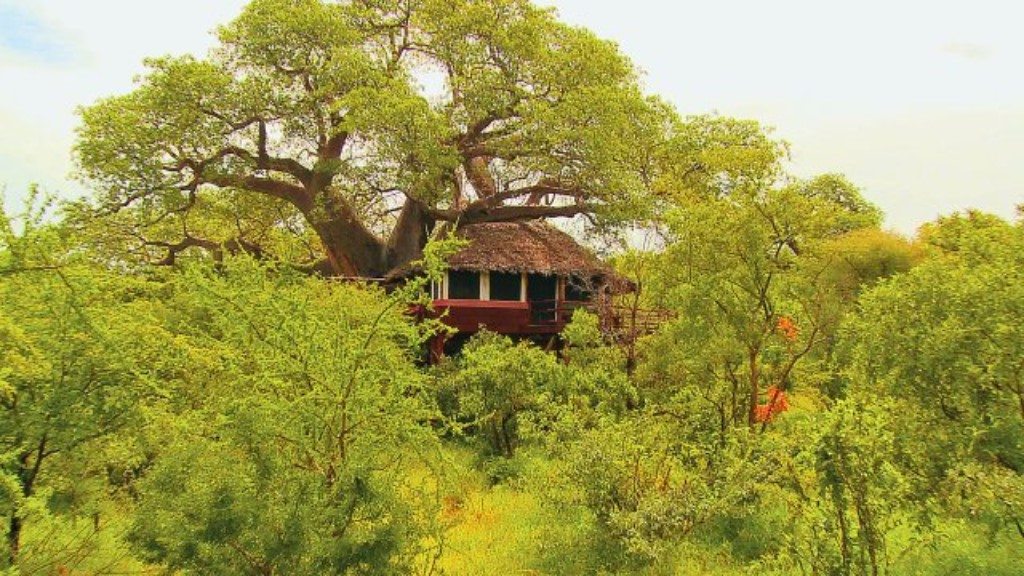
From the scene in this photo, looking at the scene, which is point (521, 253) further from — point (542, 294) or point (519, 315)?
point (519, 315)

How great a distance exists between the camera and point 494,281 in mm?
19484

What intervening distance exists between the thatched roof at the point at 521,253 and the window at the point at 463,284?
47 centimetres

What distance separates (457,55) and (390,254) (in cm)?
588

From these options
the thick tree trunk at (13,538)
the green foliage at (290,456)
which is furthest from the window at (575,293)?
the thick tree trunk at (13,538)

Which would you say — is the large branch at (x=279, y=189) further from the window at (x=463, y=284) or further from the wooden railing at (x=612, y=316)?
the wooden railing at (x=612, y=316)

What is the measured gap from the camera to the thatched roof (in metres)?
18.8

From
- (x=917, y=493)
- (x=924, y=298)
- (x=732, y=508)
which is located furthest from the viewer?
(x=732, y=508)

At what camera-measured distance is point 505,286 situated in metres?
19.6

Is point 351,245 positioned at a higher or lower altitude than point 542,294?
higher

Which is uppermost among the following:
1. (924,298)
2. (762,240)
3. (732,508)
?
(762,240)

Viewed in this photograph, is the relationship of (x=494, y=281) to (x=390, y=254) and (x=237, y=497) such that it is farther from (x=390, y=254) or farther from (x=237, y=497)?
(x=237, y=497)

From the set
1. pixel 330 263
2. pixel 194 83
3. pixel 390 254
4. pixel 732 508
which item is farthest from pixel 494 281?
pixel 732 508

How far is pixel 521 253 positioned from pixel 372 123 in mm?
5844

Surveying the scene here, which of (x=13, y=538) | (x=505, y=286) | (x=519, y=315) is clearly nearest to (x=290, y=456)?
(x=13, y=538)
